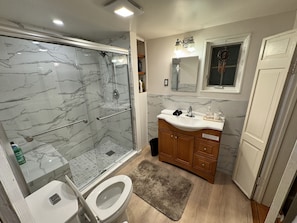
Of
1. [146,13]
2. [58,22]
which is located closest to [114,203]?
[146,13]

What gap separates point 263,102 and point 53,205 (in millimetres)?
2050

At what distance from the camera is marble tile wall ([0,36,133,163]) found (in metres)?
1.62

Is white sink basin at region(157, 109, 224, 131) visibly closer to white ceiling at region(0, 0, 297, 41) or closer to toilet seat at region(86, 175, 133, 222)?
toilet seat at region(86, 175, 133, 222)

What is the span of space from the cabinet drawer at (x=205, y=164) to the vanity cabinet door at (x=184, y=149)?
0.07 meters

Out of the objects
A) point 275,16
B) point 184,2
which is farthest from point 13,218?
point 275,16

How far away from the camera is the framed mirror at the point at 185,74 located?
2.02m

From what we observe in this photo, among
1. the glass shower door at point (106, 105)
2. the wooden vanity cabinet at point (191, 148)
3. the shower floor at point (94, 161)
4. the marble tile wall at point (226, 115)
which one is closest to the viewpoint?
the wooden vanity cabinet at point (191, 148)

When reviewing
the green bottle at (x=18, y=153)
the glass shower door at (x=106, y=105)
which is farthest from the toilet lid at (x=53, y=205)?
the glass shower door at (x=106, y=105)

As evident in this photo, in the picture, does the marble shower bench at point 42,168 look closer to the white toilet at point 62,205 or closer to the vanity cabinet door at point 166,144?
the white toilet at point 62,205

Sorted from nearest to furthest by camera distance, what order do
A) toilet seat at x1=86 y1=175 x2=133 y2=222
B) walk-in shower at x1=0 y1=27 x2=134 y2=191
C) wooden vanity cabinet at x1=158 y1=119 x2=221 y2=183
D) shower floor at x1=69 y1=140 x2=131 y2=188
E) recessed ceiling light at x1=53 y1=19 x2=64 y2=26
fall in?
1. toilet seat at x1=86 y1=175 x2=133 y2=222
2. recessed ceiling light at x1=53 y1=19 x2=64 y2=26
3. walk-in shower at x1=0 y1=27 x2=134 y2=191
4. wooden vanity cabinet at x1=158 y1=119 x2=221 y2=183
5. shower floor at x1=69 y1=140 x2=131 y2=188

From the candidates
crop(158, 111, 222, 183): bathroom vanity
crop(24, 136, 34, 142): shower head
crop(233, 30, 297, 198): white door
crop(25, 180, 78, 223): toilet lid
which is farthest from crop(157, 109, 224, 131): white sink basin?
crop(24, 136, 34, 142): shower head

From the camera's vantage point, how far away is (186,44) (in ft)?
6.31

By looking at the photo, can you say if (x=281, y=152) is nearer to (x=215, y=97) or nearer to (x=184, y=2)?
(x=215, y=97)

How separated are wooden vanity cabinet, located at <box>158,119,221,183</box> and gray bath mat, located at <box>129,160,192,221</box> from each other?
222 millimetres
